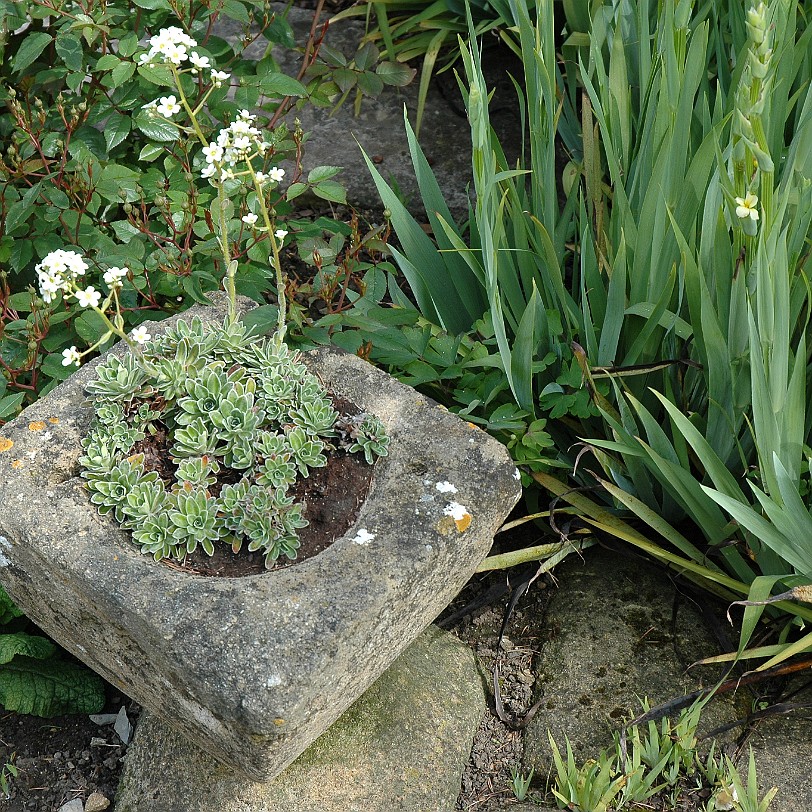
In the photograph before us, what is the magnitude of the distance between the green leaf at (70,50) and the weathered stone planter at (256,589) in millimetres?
637

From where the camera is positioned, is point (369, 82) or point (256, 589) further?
point (369, 82)

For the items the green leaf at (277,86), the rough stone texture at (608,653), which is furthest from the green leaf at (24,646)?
the green leaf at (277,86)

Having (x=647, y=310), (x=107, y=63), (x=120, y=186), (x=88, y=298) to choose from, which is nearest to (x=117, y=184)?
(x=120, y=186)

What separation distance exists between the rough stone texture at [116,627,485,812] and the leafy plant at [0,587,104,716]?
0.15m

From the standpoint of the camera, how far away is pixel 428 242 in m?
1.92

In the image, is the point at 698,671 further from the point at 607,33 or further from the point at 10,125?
the point at 10,125

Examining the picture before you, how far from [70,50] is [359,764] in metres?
1.42

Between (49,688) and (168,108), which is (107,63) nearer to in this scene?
(168,108)

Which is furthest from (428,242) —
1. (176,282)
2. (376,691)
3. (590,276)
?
(376,691)

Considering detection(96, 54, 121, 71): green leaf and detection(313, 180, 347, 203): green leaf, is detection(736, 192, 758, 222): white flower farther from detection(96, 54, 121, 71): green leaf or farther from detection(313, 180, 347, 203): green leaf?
detection(96, 54, 121, 71): green leaf

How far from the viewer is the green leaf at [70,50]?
1.78m

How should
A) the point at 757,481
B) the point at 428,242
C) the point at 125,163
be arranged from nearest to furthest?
the point at 757,481 < the point at 428,242 < the point at 125,163

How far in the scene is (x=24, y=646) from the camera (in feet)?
5.42

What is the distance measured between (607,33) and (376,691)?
140 cm
